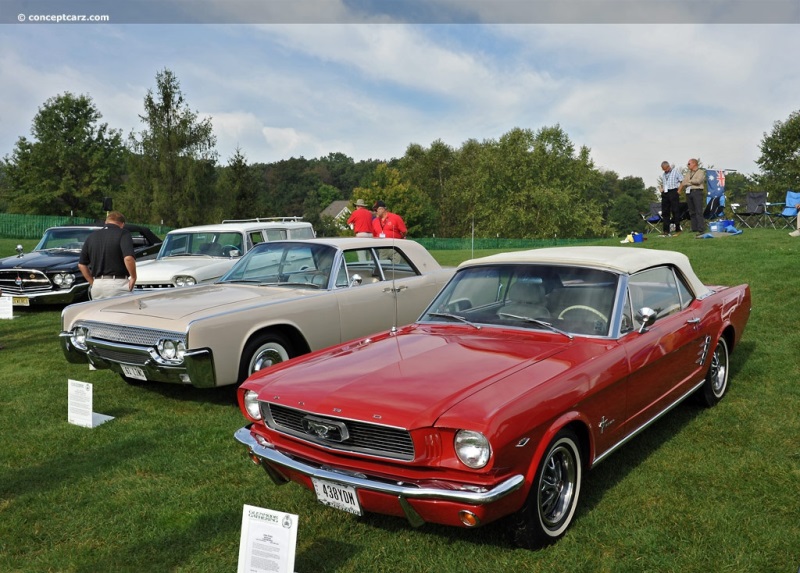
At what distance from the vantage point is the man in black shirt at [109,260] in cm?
826

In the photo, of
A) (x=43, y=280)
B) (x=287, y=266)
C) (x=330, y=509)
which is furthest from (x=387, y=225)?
(x=330, y=509)

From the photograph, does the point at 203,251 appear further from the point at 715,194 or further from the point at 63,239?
the point at 715,194

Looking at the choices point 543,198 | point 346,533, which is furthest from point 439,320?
point 543,198

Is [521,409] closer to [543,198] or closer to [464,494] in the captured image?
[464,494]

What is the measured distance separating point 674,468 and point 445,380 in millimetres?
2005

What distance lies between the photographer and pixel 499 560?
10.8ft

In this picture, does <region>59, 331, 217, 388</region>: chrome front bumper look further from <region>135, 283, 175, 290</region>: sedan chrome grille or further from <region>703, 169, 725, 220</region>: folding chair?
<region>703, 169, 725, 220</region>: folding chair

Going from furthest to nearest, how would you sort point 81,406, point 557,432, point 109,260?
point 109,260 → point 81,406 → point 557,432

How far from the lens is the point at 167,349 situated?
561cm

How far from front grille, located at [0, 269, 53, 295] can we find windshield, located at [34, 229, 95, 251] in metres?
1.45

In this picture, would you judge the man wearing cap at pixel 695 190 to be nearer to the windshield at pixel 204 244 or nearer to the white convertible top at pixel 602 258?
the windshield at pixel 204 244

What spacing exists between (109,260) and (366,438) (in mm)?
6235

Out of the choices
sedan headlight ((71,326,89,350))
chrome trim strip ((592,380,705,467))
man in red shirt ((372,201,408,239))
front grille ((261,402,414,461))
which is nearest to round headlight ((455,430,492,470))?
front grille ((261,402,414,461))

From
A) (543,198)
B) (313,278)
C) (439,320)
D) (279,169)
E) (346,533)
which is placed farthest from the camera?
(279,169)
